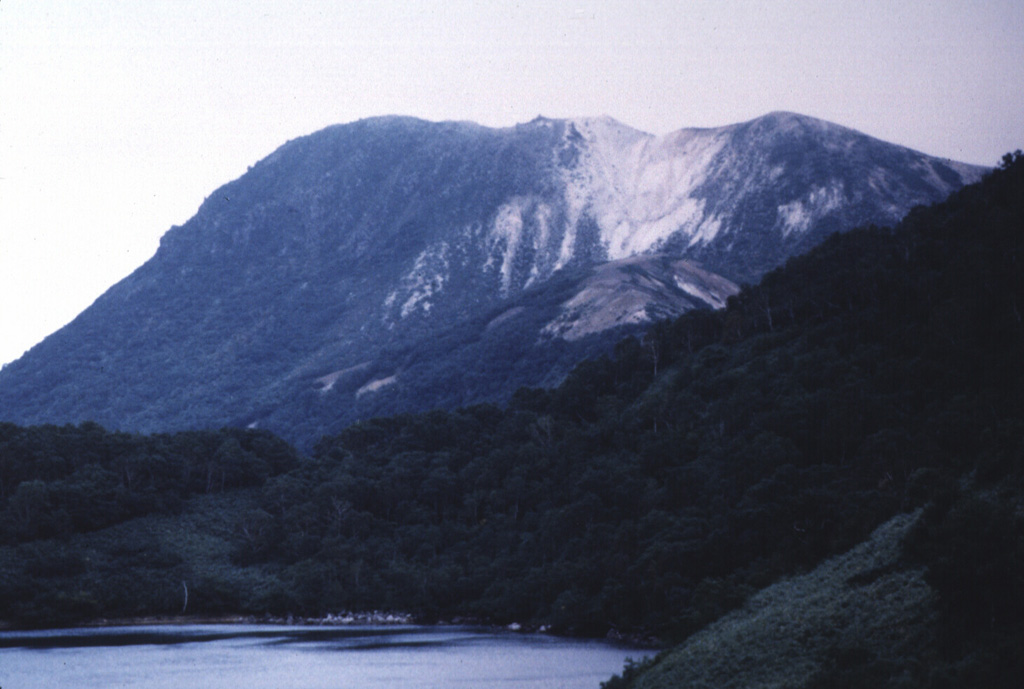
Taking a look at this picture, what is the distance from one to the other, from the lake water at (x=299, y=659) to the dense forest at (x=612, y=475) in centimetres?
794

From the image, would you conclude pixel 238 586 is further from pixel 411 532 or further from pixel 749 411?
pixel 749 411

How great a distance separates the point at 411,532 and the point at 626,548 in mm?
34411

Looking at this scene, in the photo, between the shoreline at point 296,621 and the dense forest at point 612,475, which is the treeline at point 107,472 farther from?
the shoreline at point 296,621

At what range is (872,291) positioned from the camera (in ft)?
375

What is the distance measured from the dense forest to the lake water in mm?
7945

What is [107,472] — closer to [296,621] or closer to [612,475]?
[296,621]

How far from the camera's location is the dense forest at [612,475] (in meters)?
82.3

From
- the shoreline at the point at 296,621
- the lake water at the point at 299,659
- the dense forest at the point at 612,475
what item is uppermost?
the dense forest at the point at 612,475

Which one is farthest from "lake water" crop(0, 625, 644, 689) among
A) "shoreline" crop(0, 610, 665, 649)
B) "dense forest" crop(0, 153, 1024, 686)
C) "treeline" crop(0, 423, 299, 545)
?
"treeline" crop(0, 423, 299, 545)

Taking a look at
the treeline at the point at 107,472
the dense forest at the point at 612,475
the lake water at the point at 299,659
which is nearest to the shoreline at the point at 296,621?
the dense forest at the point at 612,475

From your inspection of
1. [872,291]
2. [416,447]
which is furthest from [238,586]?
[872,291]

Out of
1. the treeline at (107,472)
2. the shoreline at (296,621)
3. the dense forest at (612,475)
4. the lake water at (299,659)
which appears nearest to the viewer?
the lake water at (299,659)

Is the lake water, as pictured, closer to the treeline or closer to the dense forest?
the dense forest

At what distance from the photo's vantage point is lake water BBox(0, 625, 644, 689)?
68.1 meters
